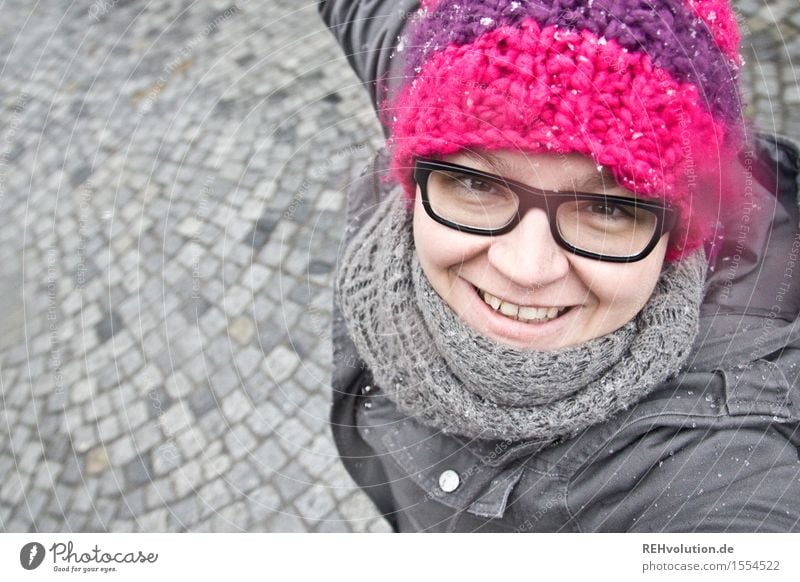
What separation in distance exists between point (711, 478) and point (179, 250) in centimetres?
112

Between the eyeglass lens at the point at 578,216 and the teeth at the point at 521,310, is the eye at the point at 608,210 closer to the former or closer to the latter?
the eyeglass lens at the point at 578,216

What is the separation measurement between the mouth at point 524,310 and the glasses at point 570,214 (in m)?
0.07

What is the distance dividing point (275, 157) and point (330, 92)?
19 centimetres

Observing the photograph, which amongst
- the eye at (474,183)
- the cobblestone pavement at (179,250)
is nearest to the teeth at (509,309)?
the eye at (474,183)

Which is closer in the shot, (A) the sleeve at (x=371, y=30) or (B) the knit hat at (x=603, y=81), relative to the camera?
(B) the knit hat at (x=603, y=81)

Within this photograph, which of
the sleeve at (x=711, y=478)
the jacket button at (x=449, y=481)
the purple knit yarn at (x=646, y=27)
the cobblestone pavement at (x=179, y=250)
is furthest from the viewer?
the cobblestone pavement at (x=179, y=250)

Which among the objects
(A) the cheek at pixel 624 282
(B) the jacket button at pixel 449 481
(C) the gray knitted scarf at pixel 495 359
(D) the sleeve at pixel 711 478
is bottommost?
(B) the jacket button at pixel 449 481

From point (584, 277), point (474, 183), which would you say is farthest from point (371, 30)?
point (584, 277)

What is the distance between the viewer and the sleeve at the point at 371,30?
795 millimetres

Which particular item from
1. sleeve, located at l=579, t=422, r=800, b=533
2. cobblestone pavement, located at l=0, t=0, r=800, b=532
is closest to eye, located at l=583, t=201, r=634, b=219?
sleeve, located at l=579, t=422, r=800, b=533

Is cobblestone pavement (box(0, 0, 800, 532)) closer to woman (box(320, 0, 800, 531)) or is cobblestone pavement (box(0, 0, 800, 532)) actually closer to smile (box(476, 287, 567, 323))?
woman (box(320, 0, 800, 531))

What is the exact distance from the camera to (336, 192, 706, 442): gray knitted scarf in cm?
59
